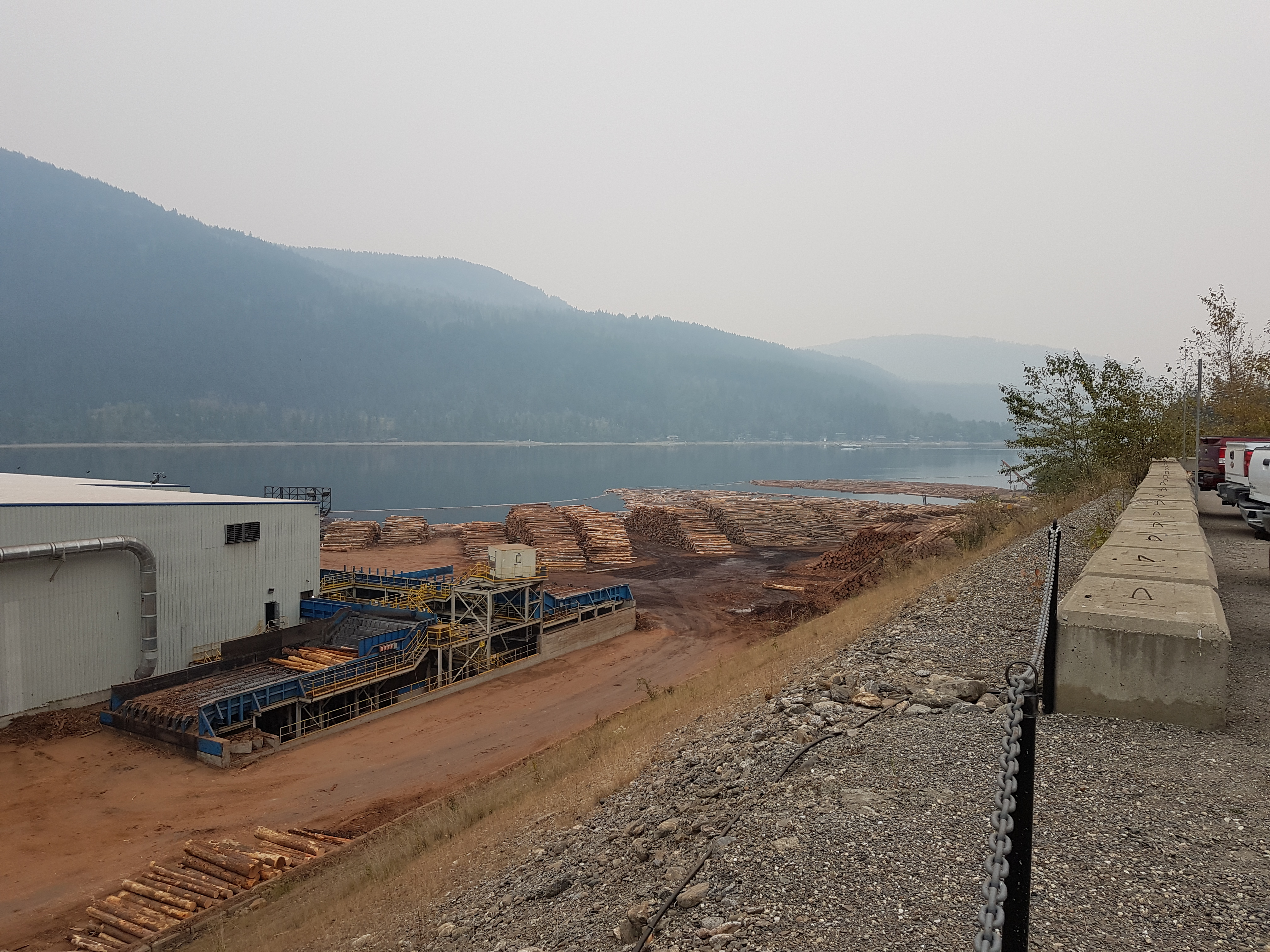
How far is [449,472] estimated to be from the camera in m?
133

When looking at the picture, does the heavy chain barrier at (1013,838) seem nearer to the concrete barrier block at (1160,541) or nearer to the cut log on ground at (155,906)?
the concrete barrier block at (1160,541)

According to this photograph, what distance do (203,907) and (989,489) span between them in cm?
9879

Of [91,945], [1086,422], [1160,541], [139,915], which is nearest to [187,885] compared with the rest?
[139,915]

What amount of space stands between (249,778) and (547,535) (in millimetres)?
28631

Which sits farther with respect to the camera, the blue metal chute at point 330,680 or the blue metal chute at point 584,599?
the blue metal chute at point 584,599

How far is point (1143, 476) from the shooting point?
24.1m

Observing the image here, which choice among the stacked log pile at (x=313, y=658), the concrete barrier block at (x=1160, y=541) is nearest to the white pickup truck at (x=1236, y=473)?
the concrete barrier block at (x=1160, y=541)

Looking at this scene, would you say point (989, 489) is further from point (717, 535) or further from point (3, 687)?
point (3, 687)

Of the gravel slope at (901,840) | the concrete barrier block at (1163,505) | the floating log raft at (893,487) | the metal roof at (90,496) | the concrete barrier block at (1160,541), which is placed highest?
the concrete barrier block at (1163,505)

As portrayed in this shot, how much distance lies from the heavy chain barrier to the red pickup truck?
64.2 feet

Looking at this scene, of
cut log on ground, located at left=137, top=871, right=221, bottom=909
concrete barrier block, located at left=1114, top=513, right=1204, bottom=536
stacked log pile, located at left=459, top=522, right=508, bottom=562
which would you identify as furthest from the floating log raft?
cut log on ground, located at left=137, top=871, right=221, bottom=909

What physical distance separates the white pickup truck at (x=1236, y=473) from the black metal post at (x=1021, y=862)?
14443mm

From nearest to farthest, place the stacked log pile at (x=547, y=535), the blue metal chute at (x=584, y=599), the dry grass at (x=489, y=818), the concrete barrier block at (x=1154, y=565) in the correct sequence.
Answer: the concrete barrier block at (x=1154, y=565)
the dry grass at (x=489, y=818)
the blue metal chute at (x=584, y=599)
the stacked log pile at (x=547, y=535)

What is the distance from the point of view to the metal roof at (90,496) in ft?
64.6
